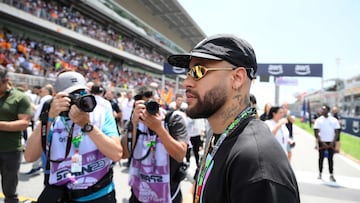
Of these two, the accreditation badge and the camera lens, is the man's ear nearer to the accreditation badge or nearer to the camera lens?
the camera lens

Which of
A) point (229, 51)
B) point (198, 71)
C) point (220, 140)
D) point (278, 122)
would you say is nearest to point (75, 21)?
point (278, 122)

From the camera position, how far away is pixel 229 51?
1.10 metres

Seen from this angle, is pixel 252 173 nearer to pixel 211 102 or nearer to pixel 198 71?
pixel 211 102

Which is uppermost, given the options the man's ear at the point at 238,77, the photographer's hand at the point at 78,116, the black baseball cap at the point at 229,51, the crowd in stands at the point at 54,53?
the crowd in stands at the point at 54,53

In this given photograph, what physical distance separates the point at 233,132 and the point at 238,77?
0.27m

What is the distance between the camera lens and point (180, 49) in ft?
172

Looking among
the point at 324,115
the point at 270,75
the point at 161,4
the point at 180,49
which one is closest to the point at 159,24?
the point at 161,4

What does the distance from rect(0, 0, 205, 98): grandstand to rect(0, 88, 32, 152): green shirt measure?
442cm

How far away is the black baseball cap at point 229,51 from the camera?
1.09 meters

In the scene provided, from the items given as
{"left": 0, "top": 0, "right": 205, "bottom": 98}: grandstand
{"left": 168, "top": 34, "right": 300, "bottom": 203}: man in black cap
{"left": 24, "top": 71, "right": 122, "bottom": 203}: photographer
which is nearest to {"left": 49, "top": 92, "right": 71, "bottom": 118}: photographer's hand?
{"left": 24, "top": 71, "right": 122, "bottom": 203}: photographer

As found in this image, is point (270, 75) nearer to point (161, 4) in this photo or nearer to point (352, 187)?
point (352, 187)

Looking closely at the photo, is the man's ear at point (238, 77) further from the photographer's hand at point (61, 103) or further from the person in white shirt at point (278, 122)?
the person in white shirt at point (278, 122)

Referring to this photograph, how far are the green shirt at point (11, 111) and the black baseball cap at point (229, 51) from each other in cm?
289

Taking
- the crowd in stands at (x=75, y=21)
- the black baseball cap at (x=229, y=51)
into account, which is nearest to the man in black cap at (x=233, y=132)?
A: the black baseball cap at (x=229, y=51)
